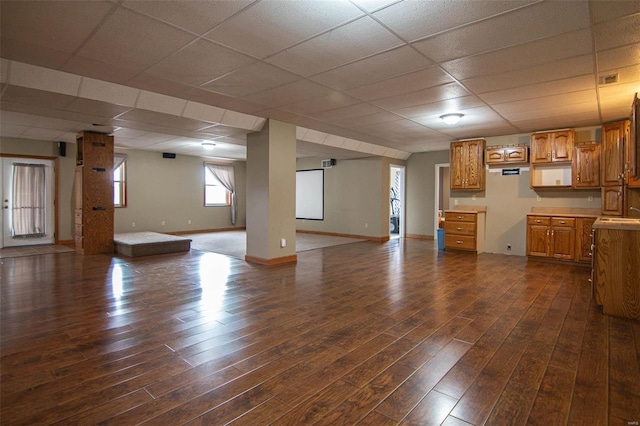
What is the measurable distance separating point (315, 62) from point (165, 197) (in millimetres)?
8511

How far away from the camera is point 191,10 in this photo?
2.50m

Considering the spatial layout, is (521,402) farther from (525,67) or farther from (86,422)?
(525,67)

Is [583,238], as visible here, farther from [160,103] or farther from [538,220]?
[160,103]

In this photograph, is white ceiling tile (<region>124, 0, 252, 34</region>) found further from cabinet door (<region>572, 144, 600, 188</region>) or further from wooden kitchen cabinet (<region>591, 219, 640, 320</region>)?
cabinet door (<region>572, 144, 600, 188</region>)

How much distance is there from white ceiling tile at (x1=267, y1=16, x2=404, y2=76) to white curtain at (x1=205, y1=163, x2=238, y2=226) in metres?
8.65

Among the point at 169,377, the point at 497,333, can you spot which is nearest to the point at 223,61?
the point at 169,377

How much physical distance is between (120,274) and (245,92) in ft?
10.8

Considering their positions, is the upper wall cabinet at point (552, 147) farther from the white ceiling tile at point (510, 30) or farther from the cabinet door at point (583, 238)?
the white ceiling tile at point (510, 30)

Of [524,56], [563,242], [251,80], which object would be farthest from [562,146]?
[251,80]

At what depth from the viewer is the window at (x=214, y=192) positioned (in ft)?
38.0

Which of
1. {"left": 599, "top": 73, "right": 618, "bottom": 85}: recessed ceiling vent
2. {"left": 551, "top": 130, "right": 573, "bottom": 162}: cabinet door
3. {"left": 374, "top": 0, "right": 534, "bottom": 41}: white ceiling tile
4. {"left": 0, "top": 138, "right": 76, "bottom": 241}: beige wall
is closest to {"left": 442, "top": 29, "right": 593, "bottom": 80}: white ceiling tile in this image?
{"left": 374, "top": 0, "right": 534, "bottom": 41}: white ceiling tile

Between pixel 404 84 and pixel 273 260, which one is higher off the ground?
pixel 404 84

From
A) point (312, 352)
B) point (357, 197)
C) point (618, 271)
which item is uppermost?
point (357, 197)

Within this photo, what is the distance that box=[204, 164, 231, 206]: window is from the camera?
1157 cm
